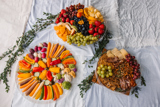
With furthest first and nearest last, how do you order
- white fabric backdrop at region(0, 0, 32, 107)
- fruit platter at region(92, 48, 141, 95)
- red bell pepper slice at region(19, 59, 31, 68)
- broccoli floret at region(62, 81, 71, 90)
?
white fabric backdrop at region(0, 0, 32, 107) → red bell pepper slice at region(19, 59, 31, 68) → broccoli floret at region(62, 81, 71, 90) → fruit platter at region(92, 48, 141, 95)

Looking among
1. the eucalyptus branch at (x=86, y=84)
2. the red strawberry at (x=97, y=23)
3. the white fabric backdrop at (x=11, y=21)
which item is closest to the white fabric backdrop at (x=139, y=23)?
the red strawberry at (x=97, y=23)

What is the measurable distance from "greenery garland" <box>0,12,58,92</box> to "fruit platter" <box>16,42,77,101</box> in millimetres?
134

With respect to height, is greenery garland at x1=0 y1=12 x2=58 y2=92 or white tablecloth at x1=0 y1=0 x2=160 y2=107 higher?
greenery garland at x1=0 y1=12 x2=58 y2=92

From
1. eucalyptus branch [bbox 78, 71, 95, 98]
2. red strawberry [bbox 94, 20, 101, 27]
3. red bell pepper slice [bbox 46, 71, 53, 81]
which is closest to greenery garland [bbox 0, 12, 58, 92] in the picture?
red bell pepper slice [bbox 46, 71, 53, 81]

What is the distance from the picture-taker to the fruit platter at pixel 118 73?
1.13 meters

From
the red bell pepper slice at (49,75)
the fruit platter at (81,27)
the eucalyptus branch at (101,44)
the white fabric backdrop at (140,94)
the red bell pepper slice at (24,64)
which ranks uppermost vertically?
the fruit platter at (81,27)

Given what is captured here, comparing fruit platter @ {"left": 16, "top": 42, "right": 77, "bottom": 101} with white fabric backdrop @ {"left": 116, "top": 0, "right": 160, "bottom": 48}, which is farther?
white fabric backdrop @ {"left": 116, "top": 0, "right": 160, "bottom": 48}

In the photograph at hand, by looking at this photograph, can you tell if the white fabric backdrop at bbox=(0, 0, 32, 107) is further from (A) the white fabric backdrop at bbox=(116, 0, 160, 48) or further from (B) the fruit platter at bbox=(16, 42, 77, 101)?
(A) the white fabric backdrop at bbox=(116, 0, 160, 48)

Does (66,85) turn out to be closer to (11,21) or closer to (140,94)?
(140,94)

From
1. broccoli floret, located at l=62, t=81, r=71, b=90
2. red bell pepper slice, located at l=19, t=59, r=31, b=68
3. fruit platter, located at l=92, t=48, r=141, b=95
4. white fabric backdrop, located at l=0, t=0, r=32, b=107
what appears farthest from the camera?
white fabric backdrop, located at l=0, t=0, r=32, b=107

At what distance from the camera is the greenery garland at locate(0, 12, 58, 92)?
1.46 meters

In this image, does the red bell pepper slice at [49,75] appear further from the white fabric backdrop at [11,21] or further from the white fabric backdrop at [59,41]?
the white fabric backdrop at [11,21]

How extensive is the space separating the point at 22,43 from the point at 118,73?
48.9 inches

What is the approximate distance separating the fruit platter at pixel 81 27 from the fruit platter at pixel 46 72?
19 cm
